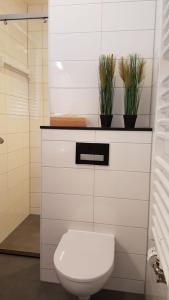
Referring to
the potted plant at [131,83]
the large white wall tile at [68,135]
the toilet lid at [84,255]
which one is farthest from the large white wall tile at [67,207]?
the potted plant at [131,83]

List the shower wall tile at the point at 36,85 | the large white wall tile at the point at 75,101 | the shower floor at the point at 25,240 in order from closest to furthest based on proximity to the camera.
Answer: the large white wall tile at the point at 75,101 < the shower floor at the point at 25,240 < the shower wall tile at the point at 36,85

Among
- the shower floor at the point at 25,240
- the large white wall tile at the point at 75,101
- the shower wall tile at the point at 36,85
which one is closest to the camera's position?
the large white wall tile at the point at 75,101

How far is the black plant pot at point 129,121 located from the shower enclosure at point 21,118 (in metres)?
1.20

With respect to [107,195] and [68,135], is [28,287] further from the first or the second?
[68,135]

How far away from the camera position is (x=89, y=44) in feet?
6.23

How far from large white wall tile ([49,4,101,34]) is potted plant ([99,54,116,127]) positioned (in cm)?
28

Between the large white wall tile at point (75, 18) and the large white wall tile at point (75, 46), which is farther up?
the large white wall tile at point (75, 18)

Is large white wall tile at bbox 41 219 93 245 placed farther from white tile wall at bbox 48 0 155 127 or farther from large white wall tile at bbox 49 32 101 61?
large white wall tile at bbox 49 32 101 61

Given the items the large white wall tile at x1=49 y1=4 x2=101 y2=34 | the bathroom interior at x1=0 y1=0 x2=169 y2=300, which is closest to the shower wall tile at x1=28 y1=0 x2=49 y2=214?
the bathroom interior at x1=0 y1=0 x2=169 y2=300

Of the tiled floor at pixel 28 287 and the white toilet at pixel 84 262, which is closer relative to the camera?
the white toilet at pixel 84 262

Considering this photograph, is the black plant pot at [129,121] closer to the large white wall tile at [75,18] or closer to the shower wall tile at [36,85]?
the large white wall tile at [75,18]

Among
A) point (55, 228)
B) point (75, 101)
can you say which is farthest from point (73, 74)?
point (55, 228)

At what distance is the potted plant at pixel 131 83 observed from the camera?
5.68 feet

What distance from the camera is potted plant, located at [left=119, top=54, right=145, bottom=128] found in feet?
5.68
